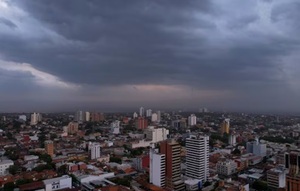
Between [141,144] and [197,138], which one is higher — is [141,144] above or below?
below

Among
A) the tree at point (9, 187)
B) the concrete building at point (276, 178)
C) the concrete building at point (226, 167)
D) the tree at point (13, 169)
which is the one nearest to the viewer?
the tree at point (9, 187)

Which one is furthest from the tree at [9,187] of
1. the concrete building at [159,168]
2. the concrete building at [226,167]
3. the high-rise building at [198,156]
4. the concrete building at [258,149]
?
the concrete building at [258,149]

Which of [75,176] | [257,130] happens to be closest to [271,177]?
[75,176]

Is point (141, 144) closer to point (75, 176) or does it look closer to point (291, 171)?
point (75, 176)

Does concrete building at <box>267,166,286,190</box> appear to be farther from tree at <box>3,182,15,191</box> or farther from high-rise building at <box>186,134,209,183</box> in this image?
tree at <box>3,182,15,191</box>

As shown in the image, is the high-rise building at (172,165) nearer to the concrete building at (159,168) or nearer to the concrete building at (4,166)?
the concrete building at (159,168)

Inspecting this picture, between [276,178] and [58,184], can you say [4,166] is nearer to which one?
[58,184]
